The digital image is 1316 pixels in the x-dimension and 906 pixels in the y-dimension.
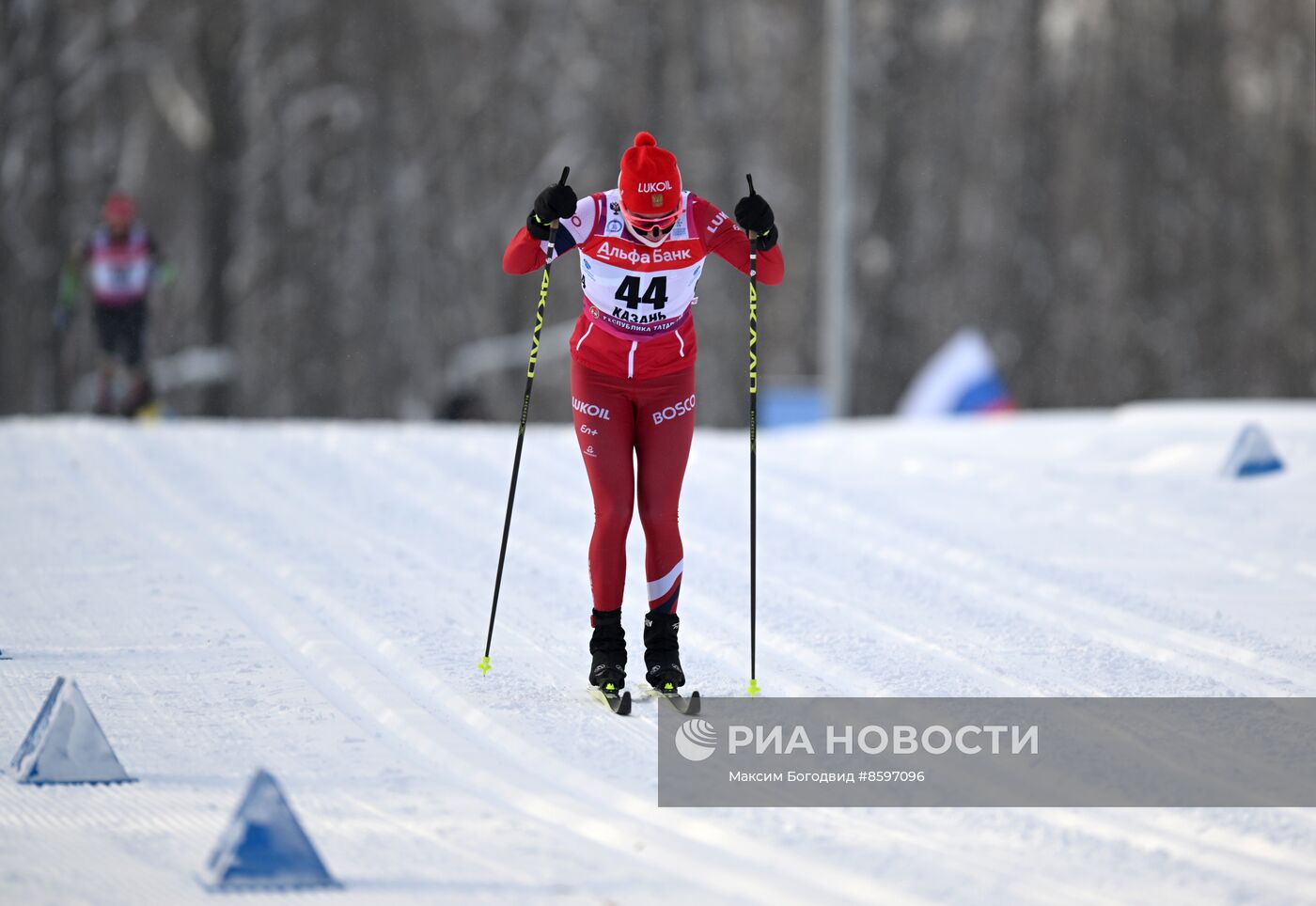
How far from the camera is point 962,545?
9.41m

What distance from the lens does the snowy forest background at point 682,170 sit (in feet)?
87.5

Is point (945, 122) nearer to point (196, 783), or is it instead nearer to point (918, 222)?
point (918, 222)

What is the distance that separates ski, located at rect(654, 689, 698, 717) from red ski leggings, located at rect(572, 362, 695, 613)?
293 millimetres

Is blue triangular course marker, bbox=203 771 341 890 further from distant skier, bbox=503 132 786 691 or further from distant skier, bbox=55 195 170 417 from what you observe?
distant skier, bbox=55 195 170 417

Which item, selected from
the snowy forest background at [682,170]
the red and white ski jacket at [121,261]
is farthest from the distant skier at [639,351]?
the snowy forest background at [682,170]

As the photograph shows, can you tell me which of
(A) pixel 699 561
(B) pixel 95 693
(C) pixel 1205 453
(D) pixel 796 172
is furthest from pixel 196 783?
(D) pixel 796 172

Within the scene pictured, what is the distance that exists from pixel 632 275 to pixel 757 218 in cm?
49

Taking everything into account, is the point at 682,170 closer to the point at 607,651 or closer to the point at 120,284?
the point at 120,284

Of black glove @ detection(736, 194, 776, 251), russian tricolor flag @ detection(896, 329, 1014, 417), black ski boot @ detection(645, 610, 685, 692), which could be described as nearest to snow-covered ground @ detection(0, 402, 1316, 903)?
black ski boot @ detection(645, 610, 685, 692)

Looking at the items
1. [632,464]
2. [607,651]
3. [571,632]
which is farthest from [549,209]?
[571,632]

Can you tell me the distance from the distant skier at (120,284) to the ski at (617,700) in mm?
9765

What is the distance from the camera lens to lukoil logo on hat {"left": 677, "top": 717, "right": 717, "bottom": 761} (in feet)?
18.5

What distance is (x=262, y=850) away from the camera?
4.36 meters

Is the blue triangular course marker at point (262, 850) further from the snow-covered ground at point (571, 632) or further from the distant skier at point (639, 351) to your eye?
the distant skier at point (639, 351)
